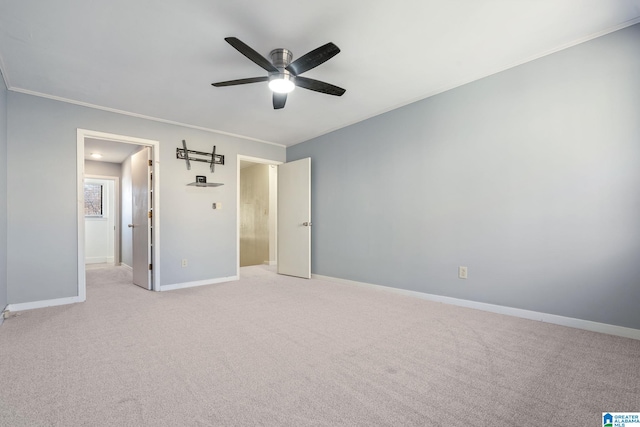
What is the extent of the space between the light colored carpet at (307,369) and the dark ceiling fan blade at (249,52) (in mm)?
2218

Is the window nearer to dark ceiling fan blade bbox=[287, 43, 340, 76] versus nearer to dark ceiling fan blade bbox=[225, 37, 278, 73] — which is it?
dark ceiling fan blade bbox=[225, 37, 278, 73]

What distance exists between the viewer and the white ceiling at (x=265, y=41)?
209 centimetres

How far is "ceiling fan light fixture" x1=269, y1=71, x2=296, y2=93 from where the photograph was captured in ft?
8.36

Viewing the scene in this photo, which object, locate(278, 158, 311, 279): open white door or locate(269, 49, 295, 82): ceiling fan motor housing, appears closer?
locate(269, 49, 295, 82): ceiling fan motor housing

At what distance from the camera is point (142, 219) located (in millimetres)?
4535

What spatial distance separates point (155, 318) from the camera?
2949 mm

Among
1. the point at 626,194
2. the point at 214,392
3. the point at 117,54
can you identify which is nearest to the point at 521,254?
the point at 626,194

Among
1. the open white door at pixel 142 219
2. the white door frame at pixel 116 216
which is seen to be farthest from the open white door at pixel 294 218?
the white door frame at pixel 116 216

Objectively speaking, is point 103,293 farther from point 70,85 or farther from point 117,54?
point 117,54

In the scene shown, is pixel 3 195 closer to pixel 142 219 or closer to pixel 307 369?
pixel 142 219

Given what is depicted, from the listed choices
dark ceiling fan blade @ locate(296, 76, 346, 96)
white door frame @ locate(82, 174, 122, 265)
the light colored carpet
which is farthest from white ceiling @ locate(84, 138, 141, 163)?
dark ceiling fan blade @ locate(296, 76, 346, 96)

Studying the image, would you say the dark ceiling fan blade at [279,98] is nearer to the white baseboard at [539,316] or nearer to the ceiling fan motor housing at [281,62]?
the ceiling fan motor housing at [281,62]

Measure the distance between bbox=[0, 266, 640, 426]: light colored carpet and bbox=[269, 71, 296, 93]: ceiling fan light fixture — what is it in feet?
7.27

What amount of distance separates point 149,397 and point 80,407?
323 mm
